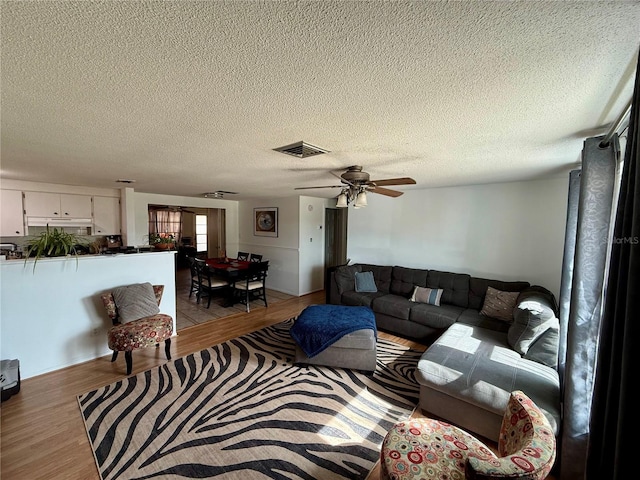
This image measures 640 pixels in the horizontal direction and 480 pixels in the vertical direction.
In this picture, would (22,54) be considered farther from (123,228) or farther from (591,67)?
(123,228)

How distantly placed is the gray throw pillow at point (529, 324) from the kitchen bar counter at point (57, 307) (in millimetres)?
4433

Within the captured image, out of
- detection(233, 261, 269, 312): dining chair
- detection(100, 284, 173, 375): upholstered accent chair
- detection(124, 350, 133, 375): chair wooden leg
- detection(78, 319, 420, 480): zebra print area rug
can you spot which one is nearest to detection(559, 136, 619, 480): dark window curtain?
detection(78, 319, 420, 480): zebra print area rug

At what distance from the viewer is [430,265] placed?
4.57 metres

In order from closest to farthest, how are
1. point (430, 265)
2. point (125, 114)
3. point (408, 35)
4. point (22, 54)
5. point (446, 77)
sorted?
point (408, 35), point (22, 54), point (446, 77), point (125, 114), point (430, 265)

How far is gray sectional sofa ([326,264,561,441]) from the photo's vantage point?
201 centimetres

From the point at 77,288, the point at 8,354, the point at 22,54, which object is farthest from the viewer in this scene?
the point at 77,288

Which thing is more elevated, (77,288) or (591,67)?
(591,67)

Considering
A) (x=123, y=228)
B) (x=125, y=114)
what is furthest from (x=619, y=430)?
(x=123, y=228)

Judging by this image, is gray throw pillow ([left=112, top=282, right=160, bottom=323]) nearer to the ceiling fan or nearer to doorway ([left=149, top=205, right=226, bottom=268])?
the ceiling fan

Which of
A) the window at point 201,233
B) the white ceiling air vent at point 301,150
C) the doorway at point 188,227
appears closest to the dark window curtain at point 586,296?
the white ceiling air vent at point 301,150

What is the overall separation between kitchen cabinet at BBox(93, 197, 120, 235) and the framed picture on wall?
287 centimetres

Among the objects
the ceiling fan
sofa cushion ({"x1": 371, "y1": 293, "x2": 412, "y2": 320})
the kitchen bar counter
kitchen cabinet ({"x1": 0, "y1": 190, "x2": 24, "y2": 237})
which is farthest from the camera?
kitchen cabinet ({"x1": 0, "y1": 190, "x2": 24, "y2": 237})

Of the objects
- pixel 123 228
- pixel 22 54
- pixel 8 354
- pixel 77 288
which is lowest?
pixel 8 354

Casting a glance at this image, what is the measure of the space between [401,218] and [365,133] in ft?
10.9
